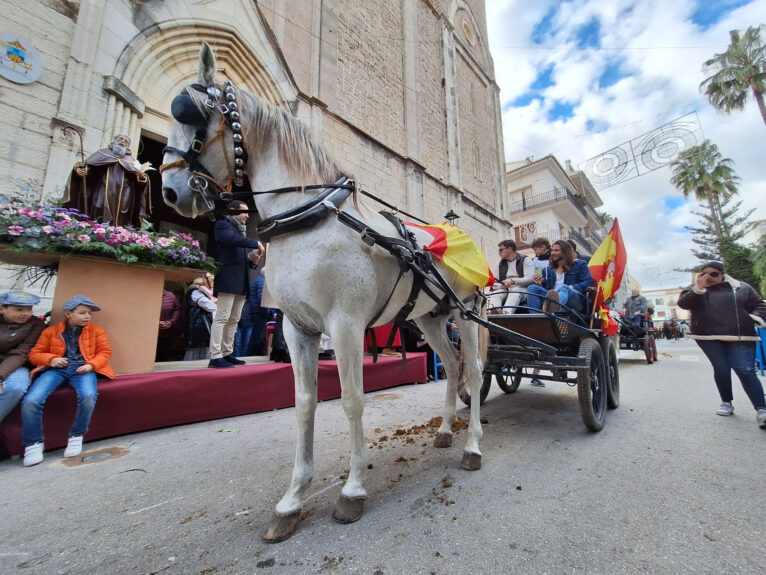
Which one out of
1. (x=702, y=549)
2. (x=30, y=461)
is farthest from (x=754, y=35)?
(x=30, y=461)

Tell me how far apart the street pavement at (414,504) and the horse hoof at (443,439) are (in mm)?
49

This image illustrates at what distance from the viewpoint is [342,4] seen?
9109 mm

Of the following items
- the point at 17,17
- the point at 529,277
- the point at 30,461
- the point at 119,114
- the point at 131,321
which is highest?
the point at 17,17

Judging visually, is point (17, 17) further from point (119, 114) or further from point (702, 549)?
point (702, 549)

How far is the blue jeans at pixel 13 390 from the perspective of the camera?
2.33m

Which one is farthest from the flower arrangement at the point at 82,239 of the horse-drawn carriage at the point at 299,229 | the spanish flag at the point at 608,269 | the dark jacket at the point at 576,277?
the spanish flag at the point at 608,269

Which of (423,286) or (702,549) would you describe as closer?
(702,549)

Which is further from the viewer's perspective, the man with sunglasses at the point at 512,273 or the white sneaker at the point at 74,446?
the man with sunglasses at the point at 512,273

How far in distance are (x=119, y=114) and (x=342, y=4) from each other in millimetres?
7709

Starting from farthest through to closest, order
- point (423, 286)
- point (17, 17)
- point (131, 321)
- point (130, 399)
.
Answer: point (17, 17), point (131, 321), point (130, 399), point (423, 286)

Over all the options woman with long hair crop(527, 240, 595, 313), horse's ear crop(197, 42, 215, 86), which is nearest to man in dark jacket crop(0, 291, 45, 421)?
horse's ear crop(197, 42, 215, 86)

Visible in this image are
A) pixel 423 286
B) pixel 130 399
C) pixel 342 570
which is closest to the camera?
pixel 342 570

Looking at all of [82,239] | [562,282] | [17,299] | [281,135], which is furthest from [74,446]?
[562,282]

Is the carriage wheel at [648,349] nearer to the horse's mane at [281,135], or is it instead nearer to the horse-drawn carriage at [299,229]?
the horse-drawn carriage at [299,229]
